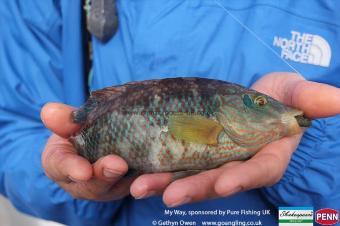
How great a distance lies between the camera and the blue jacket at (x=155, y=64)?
0.77 metres

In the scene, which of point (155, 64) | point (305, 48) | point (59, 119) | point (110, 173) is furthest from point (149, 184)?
point (305, 48)

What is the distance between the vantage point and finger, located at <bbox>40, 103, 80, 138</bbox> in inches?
23.5

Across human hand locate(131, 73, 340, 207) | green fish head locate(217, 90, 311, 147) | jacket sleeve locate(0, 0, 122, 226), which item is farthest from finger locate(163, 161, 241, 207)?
jacket sleeve locate(0, 0, 122, 226)

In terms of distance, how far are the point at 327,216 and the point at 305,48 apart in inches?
12.5

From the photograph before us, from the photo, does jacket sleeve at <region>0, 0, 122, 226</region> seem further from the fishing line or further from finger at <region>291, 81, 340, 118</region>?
finger at <region>291, 81, 340, 118</region>

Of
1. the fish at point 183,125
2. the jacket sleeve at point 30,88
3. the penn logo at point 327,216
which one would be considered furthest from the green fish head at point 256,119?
the jacket sleeve at point 30,88

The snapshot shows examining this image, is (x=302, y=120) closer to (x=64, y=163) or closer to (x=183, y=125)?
(x=183, y=125)

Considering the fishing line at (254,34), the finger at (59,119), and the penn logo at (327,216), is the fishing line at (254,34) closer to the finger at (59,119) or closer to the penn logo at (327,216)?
the penn logo at (327,216)

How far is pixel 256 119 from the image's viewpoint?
0.64 metres

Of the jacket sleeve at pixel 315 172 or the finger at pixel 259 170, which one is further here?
the jacket sleeve at pixel 315 172

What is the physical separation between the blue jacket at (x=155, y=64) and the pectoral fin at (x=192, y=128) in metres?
0.22

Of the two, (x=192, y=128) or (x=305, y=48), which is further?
(x=305, y=48)

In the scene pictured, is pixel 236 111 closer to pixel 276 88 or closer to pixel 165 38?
pixel 276 88

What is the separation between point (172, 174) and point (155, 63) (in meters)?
0.31
